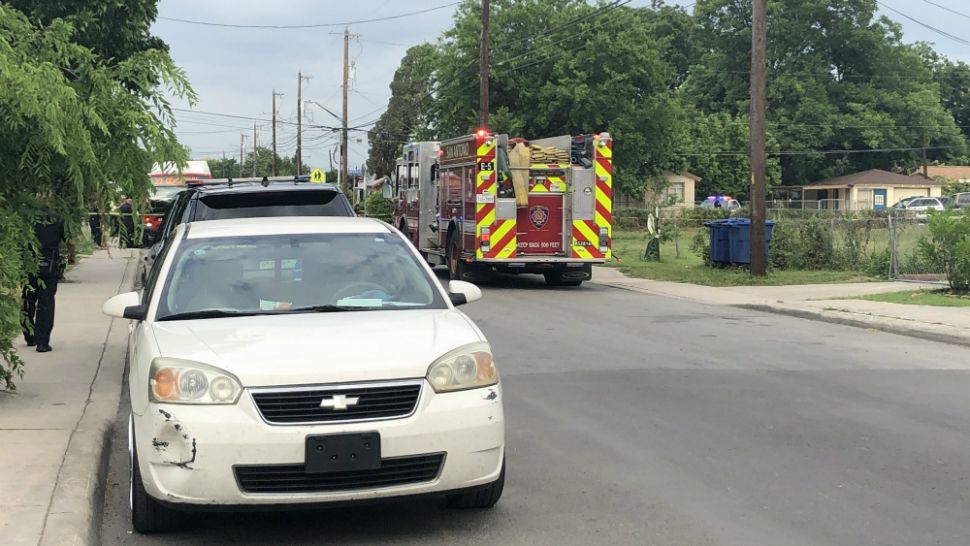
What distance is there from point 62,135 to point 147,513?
11.4 feet

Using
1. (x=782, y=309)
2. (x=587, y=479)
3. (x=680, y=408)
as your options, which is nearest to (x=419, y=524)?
(x=587, y=479)

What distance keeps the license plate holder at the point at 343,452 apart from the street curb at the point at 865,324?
1005cm

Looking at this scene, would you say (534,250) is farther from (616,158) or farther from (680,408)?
(616,158)

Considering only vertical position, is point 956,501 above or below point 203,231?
below

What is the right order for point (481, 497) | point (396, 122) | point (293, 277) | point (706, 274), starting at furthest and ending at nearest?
point (396, 122), point (706, 274), point (293, 277), point (481, 497)

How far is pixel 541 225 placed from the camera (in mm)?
20953

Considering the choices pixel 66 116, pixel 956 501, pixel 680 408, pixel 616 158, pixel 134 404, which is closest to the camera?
pixel 134 404

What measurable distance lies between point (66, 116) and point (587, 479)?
445cm

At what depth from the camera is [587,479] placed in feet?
21.0

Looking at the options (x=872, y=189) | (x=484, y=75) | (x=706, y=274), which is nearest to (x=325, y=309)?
(x=706, y=274)

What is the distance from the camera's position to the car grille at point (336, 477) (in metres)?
4.84

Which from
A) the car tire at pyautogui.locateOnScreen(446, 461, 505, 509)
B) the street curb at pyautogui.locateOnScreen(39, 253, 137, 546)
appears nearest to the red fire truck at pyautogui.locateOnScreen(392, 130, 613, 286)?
the street curb at pyautogui.locateOnScreen(39, 253, 137, 546)

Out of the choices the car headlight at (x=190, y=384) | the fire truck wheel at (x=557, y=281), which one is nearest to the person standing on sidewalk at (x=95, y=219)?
the car headlight at (x=190, y=384)

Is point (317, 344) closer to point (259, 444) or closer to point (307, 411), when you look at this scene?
point (307, 411)
